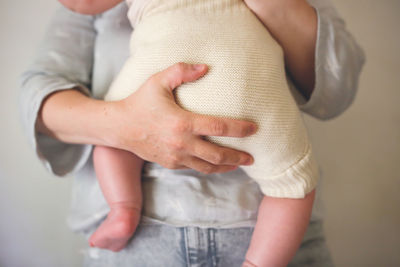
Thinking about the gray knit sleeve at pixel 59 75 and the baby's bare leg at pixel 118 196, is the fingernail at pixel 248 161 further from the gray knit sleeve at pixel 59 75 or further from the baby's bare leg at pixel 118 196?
the gray knit sleeve at pixel 59 75

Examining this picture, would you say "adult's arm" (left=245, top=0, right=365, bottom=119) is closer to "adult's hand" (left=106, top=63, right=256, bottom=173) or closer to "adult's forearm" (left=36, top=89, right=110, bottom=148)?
"adult's hand" (left=106, top=63, right=256, bottom=173)

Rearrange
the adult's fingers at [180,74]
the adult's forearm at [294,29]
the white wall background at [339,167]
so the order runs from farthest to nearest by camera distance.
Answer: the white wall background at [339,167] < the adult's forearm at [294,29] < the adult's fingers at [180,74]

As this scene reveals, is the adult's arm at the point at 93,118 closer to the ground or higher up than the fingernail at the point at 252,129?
closer to the ground

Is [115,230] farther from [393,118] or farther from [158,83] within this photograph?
[393,118]

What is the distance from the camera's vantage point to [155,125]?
0.48 metres

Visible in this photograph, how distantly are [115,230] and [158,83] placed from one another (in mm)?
306

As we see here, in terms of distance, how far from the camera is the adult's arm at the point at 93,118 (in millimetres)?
449

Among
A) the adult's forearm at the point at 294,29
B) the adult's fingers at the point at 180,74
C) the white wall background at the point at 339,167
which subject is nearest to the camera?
the adult's fingers at the point at 180,74

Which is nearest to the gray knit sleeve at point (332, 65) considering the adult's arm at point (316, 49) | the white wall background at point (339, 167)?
the adult's arm at point (316, 49)

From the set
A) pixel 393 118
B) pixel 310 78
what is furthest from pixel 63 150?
pixel 393 118

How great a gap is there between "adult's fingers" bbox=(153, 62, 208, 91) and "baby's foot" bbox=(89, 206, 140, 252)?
28cm

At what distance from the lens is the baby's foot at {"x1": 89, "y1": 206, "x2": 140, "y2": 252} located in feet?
1.82

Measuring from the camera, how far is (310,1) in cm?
63

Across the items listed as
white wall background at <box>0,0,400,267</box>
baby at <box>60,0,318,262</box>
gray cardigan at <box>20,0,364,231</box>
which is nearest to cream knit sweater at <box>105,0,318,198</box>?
baby at <box>60,0,318,262</box>
